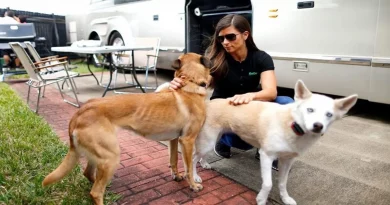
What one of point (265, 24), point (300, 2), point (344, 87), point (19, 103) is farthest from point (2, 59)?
point (344, 87)

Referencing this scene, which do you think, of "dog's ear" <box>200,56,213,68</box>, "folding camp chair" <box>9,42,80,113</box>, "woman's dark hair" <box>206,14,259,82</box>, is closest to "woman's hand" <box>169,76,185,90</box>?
"dog's ear" <box>200,56,213,68</box>

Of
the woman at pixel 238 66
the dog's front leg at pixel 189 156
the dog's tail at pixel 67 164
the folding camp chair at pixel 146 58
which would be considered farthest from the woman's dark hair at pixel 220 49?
the folding camp chair at pixel 146 58

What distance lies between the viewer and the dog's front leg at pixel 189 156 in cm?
216

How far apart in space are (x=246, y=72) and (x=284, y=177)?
0.94 m

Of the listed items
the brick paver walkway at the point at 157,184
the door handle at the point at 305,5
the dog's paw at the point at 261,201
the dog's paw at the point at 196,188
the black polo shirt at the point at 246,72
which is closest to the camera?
the dog's paw at the point at 261,201

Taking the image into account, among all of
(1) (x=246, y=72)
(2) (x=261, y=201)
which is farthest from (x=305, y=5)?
(2) (x=261, y=201)

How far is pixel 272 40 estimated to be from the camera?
14.0 feet

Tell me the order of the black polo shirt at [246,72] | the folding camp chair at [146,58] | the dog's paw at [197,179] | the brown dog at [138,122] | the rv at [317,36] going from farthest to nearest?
the folding camp chair at [146,58] < the rv at [317,36] < the black polo shirt at [246,72] < the dog's paw at [197,179] < the brown dog at [138,122]

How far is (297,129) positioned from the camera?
1.73 metres

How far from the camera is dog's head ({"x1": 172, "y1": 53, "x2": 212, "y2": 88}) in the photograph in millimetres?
2260

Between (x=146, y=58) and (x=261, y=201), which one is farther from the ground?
(x=146, y=58)

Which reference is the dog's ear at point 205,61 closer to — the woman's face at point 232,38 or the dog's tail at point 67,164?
the woman's face at point 232,38

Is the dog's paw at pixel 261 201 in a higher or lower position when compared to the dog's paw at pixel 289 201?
higher

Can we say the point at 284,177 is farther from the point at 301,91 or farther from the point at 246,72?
the point at 246,72
